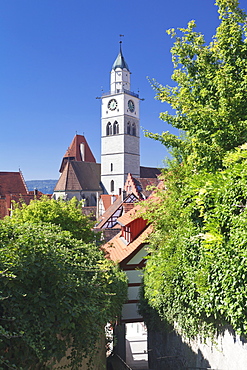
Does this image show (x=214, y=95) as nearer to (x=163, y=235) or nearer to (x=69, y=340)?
(x=163, y=235)

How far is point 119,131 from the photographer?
6159cm

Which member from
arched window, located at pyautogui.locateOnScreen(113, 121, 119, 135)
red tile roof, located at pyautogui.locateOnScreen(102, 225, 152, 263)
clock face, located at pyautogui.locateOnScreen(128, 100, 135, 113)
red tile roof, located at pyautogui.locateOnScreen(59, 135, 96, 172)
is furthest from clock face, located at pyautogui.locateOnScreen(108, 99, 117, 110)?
red tile roof, located at pyautogui.locateOnScreen(102, 225, 152, 263)

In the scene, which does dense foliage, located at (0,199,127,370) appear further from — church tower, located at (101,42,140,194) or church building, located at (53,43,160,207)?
church tower, located at (101,42,140,194)

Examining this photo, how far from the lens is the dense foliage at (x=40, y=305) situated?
4.13 m

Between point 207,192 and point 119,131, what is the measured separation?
5642cm

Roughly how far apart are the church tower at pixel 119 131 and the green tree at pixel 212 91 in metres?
50.5

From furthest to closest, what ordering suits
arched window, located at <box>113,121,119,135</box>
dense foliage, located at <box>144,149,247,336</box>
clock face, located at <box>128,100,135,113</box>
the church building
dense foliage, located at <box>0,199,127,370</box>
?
clock face, located at <box>128,100,135,113</box> < arched window, located at <box>113,121,119,135</box> < the church building < dense foliage, located at <box>144,149,247,336</box> < dense foliage, located at <box>0,199,127,370</box>

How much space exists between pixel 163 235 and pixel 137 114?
190ft

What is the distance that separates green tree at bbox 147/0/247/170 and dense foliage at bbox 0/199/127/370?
4.04m

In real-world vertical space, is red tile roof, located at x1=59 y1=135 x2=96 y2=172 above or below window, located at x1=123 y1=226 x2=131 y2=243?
above

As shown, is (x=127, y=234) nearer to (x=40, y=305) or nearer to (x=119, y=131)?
(x=40, y=305)

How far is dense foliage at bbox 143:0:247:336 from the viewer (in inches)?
209

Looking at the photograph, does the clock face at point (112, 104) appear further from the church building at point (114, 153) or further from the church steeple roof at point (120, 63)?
the church steeple roof at point (120, 63)

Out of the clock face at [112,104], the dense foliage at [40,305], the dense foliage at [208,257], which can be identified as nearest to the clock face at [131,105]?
the clock face at [112,104]
